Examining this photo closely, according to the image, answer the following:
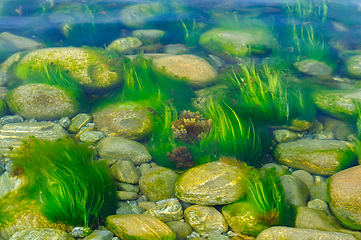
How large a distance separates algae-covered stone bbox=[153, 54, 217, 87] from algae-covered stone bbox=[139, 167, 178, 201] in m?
3.09

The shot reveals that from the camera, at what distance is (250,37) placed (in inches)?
315

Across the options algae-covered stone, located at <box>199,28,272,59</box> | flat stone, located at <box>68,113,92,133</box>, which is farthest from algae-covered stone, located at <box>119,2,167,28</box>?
flat stone, located at <box>68,113,92,133</box>

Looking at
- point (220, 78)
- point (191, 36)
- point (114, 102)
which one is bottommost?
point (114, 102)

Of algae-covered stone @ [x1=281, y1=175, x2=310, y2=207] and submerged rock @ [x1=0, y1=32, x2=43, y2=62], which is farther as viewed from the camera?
submerged rock @ [x1=0, y1=32, x2=43, y2=62]

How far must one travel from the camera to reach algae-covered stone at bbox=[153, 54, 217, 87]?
6523 millimetres

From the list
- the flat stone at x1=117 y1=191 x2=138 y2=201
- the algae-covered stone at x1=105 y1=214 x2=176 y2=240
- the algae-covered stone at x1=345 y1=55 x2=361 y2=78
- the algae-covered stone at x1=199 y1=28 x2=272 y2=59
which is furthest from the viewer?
the algae-covered stone at x1=199 y1=28 x2=272 y2=59

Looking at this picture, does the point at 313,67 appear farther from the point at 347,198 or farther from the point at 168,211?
the point at 168,211

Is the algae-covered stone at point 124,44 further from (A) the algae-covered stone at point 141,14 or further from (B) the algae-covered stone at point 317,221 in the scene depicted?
(B) the algae-covered stone at point 317,221

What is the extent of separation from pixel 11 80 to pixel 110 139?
4.24 meters

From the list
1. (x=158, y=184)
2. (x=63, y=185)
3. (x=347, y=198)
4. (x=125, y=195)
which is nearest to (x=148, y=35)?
(x=158, y=184)

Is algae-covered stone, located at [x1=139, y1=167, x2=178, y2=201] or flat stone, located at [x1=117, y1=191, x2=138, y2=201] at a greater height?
algae-covered stone, located at [x1=139, y1=167, x2=178, y2=201]

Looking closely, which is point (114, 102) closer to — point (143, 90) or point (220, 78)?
point (143, 90)

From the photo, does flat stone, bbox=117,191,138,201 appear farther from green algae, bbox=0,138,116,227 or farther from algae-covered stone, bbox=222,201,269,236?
algae-covered stone, bbox=222,201,269,236

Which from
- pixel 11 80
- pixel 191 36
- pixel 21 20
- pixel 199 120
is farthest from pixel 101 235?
pixel 21 20
